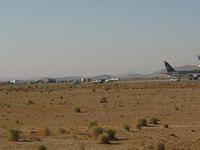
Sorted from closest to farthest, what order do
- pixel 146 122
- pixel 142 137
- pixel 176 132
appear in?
1. pixel 142 137
2. pixel 176 132
3. pixel 146 122

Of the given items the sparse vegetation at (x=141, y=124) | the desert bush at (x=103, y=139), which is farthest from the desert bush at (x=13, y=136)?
the sparse vegetation at (x=141, y=124)

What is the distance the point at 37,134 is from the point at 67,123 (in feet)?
35.0

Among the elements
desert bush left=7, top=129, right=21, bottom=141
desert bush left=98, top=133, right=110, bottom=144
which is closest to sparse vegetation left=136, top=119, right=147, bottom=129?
desert bush left=98, top=133, right=110, bottom=144

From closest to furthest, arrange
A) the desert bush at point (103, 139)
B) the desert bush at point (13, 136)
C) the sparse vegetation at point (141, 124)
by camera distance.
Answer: the desert bush at point (103, 139), the desert bush at point (13, 136), the sparse vegetation at point (141, 124)

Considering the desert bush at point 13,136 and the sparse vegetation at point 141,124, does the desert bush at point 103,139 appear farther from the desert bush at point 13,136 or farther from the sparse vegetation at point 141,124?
the sparse vegetation at point 141,124

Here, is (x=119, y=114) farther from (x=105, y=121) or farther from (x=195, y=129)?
(x=195, y=129)

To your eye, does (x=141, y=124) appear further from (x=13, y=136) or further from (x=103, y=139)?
(x=13, y=136)

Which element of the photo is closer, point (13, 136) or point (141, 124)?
point (13, 136)

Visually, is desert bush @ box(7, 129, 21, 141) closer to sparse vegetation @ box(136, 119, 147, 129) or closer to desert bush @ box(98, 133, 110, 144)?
desert bush @ box(98, 133, 110, 144)

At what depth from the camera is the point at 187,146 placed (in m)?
31.5

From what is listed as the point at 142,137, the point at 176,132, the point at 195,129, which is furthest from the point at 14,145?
the point at 195,129

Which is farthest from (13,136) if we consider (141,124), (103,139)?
(141,124)

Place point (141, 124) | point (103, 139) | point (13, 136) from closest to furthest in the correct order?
point (103, 139) < point (13, 136) < point (141, 124)

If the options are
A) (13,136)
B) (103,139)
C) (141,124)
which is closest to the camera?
(103,139)
